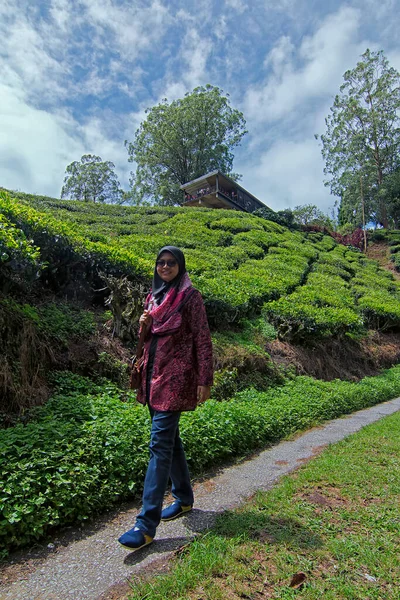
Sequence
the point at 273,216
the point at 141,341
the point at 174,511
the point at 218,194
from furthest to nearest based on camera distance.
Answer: the point at 218,194 → the point at 273,216 → the point at 141,341 → the point at 174,511

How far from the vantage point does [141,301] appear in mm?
6066

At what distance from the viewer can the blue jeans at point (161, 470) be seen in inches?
96.7

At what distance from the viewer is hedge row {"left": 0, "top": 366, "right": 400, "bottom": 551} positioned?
2588 millimetres

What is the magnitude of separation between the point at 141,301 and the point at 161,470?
3.73 m

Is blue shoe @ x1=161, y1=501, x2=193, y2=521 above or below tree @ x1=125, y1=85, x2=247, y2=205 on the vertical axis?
below

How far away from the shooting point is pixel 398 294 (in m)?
17.7

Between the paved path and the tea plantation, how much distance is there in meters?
0.21

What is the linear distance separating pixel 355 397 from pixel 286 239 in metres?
14.1

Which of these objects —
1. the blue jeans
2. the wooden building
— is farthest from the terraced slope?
the wooden building

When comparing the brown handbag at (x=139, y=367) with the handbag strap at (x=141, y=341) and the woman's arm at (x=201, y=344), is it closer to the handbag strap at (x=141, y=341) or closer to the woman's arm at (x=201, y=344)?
the handbag strap at (x=141, y=341)

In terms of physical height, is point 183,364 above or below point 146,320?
below

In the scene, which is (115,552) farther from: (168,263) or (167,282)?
(168,263)

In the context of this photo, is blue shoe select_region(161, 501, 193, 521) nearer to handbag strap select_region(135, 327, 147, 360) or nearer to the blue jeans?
the blue jeans

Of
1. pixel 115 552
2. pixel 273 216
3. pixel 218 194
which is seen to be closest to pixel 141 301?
pixel 115 552
